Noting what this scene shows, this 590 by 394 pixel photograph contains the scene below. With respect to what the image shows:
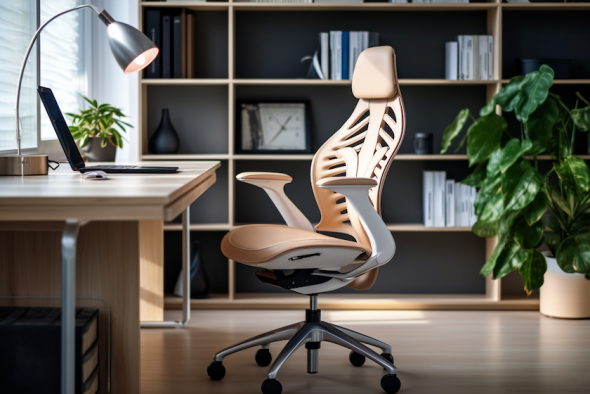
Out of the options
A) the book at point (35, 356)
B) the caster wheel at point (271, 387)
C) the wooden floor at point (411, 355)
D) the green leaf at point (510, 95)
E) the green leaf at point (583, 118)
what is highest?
the green leaf at point (510, 95)

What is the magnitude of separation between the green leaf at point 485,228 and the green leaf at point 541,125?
1.33 feet

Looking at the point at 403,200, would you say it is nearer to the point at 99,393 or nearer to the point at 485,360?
the point at 485,360

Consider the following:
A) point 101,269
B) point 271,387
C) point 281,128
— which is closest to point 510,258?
point 281,128

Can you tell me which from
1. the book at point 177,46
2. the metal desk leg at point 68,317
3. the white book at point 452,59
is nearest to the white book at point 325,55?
the white book at point 452,59

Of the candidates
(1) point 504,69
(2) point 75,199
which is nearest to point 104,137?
(2) point 75,199

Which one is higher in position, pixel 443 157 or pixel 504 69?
pixel 504 69

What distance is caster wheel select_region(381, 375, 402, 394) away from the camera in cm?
197

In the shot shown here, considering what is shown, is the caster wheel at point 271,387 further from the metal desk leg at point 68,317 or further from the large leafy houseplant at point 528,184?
the large leafy houseplant at point 528,184

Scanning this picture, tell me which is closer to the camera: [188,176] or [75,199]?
[75,199]

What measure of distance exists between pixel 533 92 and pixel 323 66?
3.48 ft

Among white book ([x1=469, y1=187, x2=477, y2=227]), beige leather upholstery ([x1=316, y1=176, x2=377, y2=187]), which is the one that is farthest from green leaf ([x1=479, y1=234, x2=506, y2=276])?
beige leather upholstery ([x1=316, y1=176, x2=377, y2=187])

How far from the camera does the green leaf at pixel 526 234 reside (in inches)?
109

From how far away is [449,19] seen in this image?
10.7 feet

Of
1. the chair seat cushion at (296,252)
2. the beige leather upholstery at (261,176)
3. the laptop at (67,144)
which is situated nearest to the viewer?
the chair seat cushion at (296,252)
